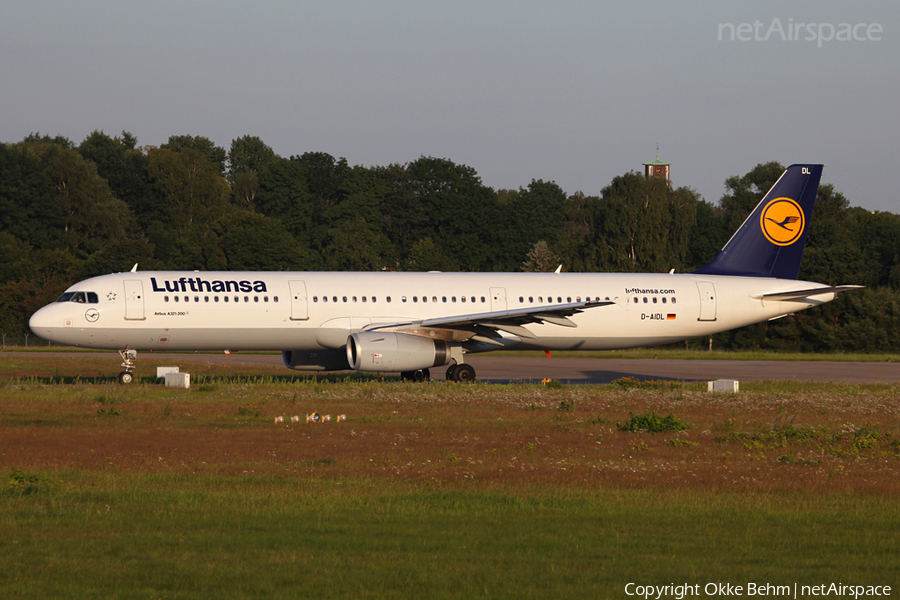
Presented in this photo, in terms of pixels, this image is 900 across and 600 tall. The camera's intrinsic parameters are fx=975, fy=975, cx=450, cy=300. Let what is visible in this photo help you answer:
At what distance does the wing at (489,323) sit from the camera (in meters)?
28.8

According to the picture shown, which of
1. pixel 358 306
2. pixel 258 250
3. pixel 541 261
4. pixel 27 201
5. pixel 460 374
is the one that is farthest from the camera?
pixel 27 201

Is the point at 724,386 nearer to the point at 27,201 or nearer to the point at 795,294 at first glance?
the point at 795,294

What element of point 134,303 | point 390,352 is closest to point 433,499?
point 390,352

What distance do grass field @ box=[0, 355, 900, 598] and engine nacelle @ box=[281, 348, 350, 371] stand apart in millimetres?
7536

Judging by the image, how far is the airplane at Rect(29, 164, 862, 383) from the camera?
93.0 feet

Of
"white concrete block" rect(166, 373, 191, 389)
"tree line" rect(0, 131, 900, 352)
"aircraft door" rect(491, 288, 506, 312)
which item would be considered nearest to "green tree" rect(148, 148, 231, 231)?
"tree line" rect(0, 131, 900, 352)

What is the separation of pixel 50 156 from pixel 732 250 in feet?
259

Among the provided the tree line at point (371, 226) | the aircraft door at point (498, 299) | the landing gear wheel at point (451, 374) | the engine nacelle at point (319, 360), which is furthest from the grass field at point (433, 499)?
the tree line at point (371, 226)

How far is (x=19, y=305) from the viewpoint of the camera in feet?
228

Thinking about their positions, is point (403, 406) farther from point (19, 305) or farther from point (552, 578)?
point (19, 305)

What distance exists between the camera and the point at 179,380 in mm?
27438

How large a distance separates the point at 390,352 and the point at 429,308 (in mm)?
3591

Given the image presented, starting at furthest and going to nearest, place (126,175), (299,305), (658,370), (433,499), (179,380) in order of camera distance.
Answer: (126,175)
(658,370)
(299,305)
(179,380)
(433,499)

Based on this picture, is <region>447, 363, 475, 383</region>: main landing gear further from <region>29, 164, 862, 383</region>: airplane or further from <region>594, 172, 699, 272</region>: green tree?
<region>594, 172, 699, 272</region>: green tree
